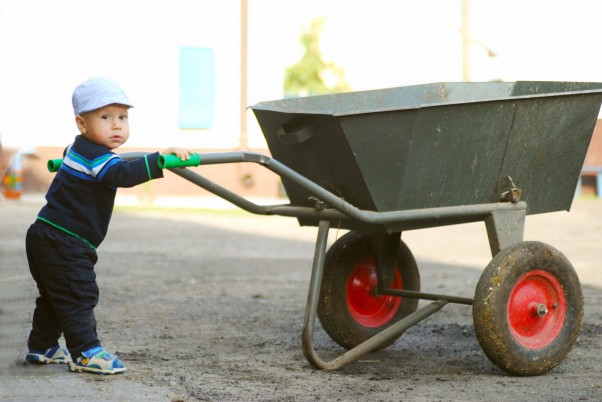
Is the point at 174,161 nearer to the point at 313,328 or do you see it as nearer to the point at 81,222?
the point at 81,222

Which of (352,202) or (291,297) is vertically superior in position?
(352,202)

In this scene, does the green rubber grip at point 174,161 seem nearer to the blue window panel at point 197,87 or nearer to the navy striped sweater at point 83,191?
the navy striped sweater at point 83,191

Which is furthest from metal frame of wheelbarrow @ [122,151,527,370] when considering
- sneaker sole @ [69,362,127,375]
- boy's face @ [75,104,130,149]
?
sneaker sole @ [69,362,127,375]

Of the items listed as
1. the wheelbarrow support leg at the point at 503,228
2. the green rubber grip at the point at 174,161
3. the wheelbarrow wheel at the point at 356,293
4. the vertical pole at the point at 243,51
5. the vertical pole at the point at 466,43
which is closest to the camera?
the green rubber grip at the point at 174,161

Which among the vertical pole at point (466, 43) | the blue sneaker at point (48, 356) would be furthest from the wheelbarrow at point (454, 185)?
the vertical pole at point (466, 43)

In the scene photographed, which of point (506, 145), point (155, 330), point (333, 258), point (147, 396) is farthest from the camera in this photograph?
point (155, 330)

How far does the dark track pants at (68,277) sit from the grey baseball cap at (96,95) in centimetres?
48

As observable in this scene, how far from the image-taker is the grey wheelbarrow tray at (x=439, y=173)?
4.03 meters

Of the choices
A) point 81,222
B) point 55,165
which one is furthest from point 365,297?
point 55,165

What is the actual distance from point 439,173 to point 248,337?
1.47 meters

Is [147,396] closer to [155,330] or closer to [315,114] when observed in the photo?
[315,114]

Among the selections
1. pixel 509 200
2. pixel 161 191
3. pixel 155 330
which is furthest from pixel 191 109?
pixel 509 200

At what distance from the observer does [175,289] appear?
695cm

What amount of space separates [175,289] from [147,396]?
3312 mm
